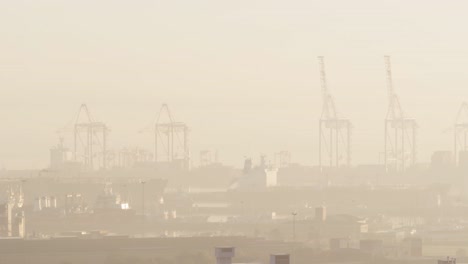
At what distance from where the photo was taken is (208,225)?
122 metres

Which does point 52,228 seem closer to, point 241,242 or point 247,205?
point 241,242

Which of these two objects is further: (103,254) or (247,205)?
(247,205)

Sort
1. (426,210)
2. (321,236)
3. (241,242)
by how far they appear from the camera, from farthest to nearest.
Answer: (426,210)
(321,236)
(241,242)

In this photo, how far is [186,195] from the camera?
181 m

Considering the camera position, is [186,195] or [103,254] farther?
[186,195]

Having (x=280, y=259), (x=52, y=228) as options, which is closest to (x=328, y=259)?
(x=280, y=259)

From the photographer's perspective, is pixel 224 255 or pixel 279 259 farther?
pixel 279 259

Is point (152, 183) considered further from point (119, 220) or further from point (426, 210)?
point (119, 220)

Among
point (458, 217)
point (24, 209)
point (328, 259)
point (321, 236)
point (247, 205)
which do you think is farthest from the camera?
point (247, 205)

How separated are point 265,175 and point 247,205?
16018 mm

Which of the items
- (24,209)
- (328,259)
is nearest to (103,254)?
(328,259)

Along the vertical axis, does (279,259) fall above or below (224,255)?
below

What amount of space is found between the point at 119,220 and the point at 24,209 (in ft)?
27.5

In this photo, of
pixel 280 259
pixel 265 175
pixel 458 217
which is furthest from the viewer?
pixel 265 175
